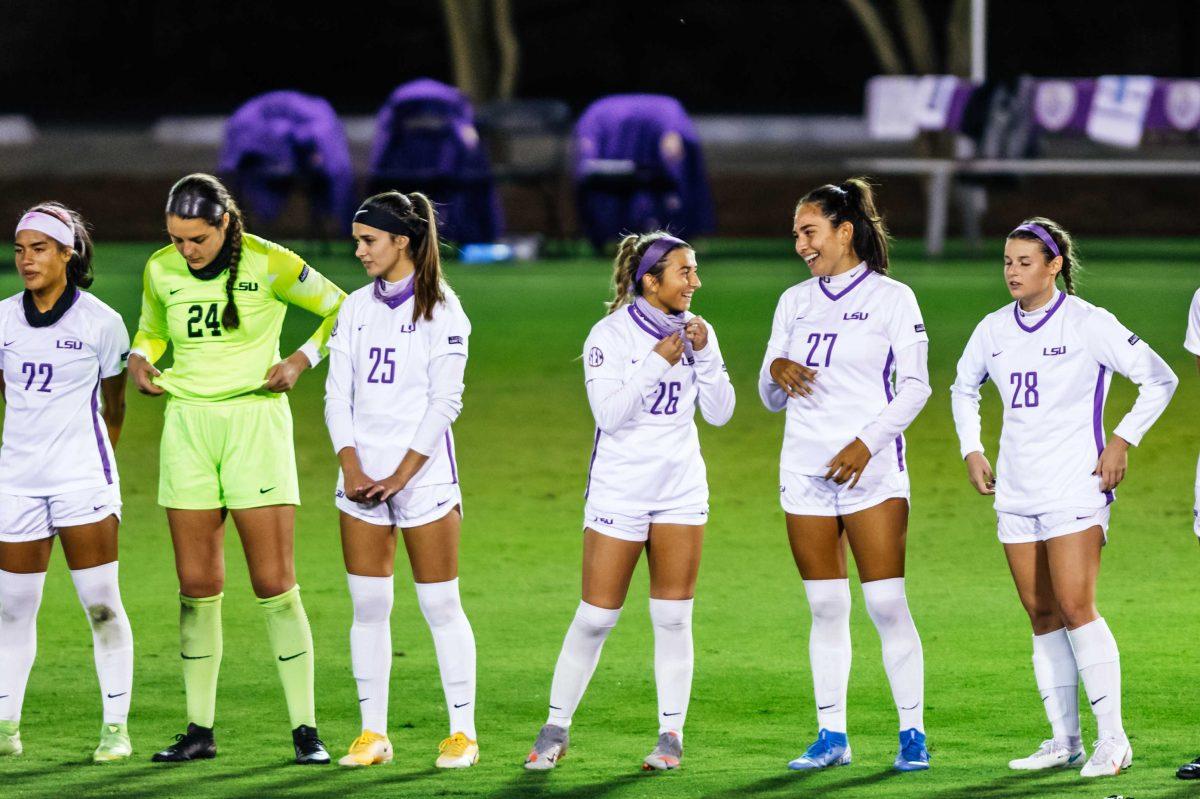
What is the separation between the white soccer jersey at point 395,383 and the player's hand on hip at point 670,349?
24.0 inches

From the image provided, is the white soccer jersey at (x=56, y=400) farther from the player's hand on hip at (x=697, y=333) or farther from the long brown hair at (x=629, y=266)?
the player's hand on hip at (x=697, y=333)

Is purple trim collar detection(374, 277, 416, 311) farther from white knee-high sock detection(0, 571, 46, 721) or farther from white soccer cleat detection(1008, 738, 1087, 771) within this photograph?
white soccer cleat detection(1008, 738, 1087, 771)

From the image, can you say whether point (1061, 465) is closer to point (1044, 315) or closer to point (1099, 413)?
point (1099, 413)

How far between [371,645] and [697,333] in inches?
53.5

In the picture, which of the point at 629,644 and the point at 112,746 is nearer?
the point at 112,746

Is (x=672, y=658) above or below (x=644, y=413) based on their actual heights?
below

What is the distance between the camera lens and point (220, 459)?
6.23 metres

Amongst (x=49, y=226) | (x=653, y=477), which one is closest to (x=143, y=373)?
(x=49, y=226)

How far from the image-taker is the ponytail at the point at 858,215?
6055mm

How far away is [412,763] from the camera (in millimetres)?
6184

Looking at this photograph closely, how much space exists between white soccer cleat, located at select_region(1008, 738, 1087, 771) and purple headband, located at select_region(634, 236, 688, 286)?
1.81 metres

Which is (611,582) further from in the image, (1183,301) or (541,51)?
(541,51)

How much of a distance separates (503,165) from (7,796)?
2300 centimetres

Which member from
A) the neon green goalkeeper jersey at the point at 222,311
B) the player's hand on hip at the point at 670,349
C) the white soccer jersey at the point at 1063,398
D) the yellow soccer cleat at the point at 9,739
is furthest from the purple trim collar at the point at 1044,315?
the yellow soccer cleat at the point at 9,739
